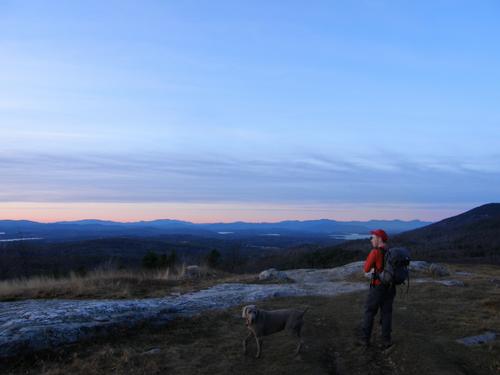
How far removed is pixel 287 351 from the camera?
9.16 m

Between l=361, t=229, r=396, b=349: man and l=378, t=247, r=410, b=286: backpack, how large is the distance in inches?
5.4

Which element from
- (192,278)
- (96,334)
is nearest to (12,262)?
(192,278)

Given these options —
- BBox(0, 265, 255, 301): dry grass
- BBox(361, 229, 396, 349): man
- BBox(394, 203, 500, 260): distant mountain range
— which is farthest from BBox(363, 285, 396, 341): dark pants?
BBox(394, 203, 500, 260): distant mountain range

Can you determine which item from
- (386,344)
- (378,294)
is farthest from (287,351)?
(378,294)

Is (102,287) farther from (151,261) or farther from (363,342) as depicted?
(151,261)

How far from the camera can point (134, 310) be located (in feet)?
39.1

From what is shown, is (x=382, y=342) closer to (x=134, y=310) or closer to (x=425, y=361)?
(x=425, y=361)

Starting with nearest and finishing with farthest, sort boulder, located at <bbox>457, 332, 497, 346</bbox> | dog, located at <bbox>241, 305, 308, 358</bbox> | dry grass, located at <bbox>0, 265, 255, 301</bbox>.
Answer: dog, located at <bbox>241, 305, 308, 358</bbox> < boulder, located at <bbox>457, 332, 497, 346</bbox> < dry grass, located at <bbox>0, 265, 255, 301</bbox>

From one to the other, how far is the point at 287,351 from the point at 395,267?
8.61 feet

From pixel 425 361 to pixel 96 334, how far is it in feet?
21.7

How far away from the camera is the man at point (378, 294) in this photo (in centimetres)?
921

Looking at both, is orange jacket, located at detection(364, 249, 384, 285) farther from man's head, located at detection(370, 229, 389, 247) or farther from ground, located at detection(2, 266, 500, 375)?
ground, located at detection(2, 266, 500, 375)

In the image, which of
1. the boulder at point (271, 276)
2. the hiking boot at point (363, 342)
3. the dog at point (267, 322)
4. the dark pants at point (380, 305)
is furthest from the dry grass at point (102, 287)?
the dark pants at point (380, 305)

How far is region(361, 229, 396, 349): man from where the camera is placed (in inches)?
363
